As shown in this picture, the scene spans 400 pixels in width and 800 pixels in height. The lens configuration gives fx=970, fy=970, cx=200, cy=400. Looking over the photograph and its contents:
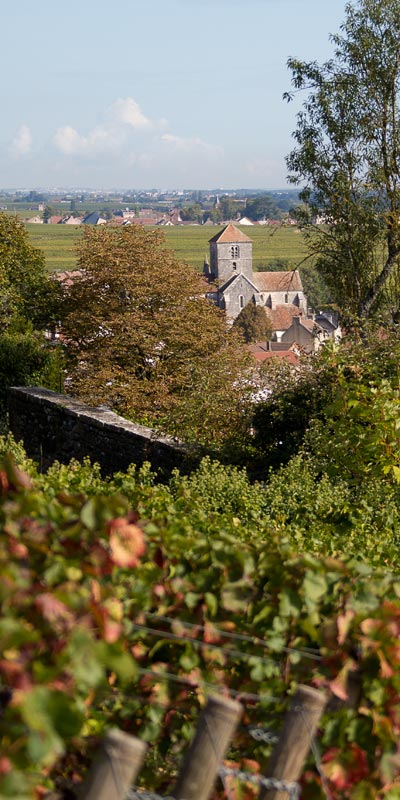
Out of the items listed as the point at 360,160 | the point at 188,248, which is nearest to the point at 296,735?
the point at 360,160

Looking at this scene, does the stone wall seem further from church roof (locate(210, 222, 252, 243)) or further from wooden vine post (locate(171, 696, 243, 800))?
church roof (locate(210, 222, 252, 243))

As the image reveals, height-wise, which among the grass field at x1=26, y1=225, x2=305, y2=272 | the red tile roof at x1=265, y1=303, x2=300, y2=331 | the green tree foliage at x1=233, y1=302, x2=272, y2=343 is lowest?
the red tile roof at x1=265, y1=303, x2=300, y2=331

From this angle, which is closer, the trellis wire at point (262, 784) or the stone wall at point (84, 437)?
the trellis wire at point (262, 784)

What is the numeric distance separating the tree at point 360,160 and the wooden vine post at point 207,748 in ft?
52.3

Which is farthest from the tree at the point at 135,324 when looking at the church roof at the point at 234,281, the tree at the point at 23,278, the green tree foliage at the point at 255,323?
the church roof at the point at 234,281

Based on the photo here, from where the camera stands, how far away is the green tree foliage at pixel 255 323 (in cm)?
9312

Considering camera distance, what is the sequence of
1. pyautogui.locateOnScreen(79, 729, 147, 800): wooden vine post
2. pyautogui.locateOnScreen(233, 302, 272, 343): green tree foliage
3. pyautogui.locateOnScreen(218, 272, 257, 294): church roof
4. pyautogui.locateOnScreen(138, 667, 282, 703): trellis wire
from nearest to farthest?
1. pyautogui.locateOnScreen(79, 729, 147, 800): wooden vine post
2. pyautogui.locateOnScreen(138, 667, 282, 703): trellis wire
3. pyautogui.locateOnScreen(233, 302, 272, 343): green tree foliage
4. pyautogui.locateOnScreen(218, 272, 257, 294): church roof

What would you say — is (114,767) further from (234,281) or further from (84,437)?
(234,281)

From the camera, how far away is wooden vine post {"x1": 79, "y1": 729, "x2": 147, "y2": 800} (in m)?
1.94

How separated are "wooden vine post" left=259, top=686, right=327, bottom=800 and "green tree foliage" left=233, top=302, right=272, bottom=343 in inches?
3518

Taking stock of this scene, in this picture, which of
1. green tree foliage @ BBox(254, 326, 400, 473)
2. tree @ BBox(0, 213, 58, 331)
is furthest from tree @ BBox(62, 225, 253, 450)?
green tree foliage @ BBox(254, 326, 400, 473)

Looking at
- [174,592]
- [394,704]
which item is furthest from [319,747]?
[174,592]

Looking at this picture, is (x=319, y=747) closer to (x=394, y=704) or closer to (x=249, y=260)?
(x=394, y=704)

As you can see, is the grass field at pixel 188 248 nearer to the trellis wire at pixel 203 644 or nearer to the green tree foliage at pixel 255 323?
the green tree foliage at pixel 255 323
